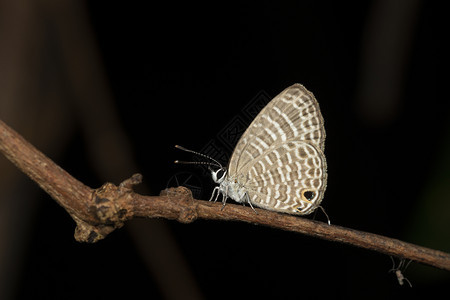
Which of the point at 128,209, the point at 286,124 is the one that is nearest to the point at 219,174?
the point at 286,124

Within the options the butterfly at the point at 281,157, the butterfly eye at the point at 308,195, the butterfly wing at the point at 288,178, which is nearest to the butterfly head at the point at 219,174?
the butterfly at the point at 281,157

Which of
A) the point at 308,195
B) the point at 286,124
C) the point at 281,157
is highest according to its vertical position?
the point at 286,124

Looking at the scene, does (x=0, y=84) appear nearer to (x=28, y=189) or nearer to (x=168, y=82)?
(x=28, y=189)

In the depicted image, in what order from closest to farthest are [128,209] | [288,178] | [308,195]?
[128,209]
[308,195]
[288,178]

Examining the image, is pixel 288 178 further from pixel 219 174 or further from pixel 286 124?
pixel 219 174

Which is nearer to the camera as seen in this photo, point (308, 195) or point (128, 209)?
point (128, 209)

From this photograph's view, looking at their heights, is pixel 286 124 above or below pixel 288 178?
above
